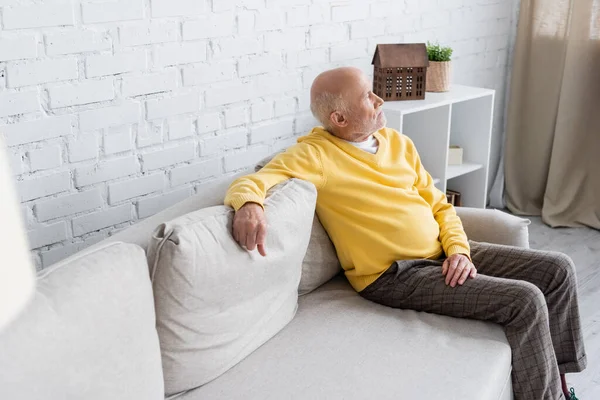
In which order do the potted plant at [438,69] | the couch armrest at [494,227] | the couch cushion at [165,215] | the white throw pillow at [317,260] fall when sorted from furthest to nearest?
the potted plant at [438,69]
the couch armrest at [494,227]
the white throw pillow at [317,260]
the couch cushion at [165,215]

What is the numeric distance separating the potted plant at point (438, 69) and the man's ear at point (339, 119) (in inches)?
43.6

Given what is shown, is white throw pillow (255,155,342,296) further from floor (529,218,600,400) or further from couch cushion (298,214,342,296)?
floor (529,218,600,400)

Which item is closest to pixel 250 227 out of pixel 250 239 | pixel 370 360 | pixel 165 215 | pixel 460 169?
pixel 250 239

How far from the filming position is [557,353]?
6.96 feet

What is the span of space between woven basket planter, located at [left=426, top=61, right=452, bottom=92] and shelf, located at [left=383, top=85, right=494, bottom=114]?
3 cm

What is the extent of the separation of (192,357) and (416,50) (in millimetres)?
1751

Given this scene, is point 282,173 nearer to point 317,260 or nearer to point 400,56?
point 317,260

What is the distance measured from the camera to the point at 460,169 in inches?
128

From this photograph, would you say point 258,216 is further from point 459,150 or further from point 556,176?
point 556,176

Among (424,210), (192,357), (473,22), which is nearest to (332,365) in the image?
(192,357)

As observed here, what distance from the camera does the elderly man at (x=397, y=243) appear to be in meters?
1.97

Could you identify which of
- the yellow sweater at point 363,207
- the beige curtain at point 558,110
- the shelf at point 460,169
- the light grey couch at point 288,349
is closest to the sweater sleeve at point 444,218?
the yellow sweater at point 363,207

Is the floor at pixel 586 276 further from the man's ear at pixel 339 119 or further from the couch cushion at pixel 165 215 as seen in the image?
the couch cushion at pixel 165 215

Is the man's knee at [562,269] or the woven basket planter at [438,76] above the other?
the woven basket planter at [438,76]
